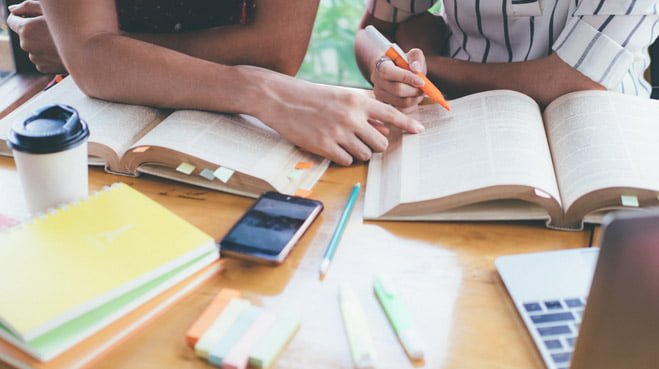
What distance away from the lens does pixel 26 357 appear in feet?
1.92

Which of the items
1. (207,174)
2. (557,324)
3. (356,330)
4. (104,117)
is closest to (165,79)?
(104,117)

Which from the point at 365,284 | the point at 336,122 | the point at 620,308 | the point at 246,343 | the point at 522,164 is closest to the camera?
the point at 620,308

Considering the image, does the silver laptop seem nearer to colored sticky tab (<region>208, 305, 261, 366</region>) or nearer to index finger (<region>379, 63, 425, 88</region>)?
colored sticky tab (<region>208, 305, 261, 366</region>)

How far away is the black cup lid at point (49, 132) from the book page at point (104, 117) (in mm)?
163

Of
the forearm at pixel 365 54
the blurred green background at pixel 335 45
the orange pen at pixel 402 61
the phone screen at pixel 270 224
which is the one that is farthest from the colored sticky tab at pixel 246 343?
the blurred green background at pixel 335 45

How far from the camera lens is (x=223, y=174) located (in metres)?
0.85

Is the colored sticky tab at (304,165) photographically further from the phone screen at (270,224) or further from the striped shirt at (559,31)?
the striped shirt at (559,31)

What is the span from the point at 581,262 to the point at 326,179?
13.3 inches

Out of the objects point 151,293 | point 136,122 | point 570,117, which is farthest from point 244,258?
point 570,117

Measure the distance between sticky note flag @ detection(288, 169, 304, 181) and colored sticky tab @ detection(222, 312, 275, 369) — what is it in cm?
26

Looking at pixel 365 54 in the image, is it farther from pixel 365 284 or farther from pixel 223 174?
pixel 365 284

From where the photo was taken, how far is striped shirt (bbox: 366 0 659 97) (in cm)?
107

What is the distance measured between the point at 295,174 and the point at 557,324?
388mm

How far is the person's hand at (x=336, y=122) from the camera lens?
0.93 m
